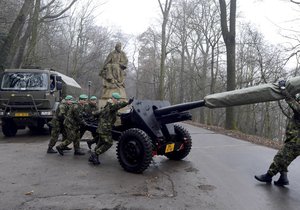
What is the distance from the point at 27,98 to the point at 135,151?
6.80 meters

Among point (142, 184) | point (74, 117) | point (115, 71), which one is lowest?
point (142, 184)

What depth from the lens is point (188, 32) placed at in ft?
125

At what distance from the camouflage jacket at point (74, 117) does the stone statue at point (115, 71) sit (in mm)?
8667

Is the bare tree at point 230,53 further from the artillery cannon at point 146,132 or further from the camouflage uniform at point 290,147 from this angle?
the camouflage uniform at point 290,147

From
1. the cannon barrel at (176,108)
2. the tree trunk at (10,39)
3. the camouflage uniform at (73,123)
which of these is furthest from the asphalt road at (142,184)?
the tree trunk at (10,39)

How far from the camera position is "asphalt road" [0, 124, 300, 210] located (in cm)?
518

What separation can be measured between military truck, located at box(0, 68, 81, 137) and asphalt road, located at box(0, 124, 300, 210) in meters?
3.21

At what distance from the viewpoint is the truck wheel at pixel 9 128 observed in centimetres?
1296

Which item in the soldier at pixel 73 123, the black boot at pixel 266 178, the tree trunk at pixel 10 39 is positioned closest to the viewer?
the black boot at pixel 266 178

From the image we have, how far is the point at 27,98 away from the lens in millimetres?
12328

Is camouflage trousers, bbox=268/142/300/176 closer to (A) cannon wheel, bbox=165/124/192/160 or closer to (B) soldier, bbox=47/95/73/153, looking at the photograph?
(A) cannon wheel, bbox=165/124/192/160

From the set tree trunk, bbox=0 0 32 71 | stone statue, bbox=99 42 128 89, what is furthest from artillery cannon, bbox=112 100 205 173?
tree trunk, bbox=0 0 32 71

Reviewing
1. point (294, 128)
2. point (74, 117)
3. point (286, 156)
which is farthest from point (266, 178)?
point (74, 117)

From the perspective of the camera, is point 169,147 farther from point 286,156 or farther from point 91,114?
point 91,114
